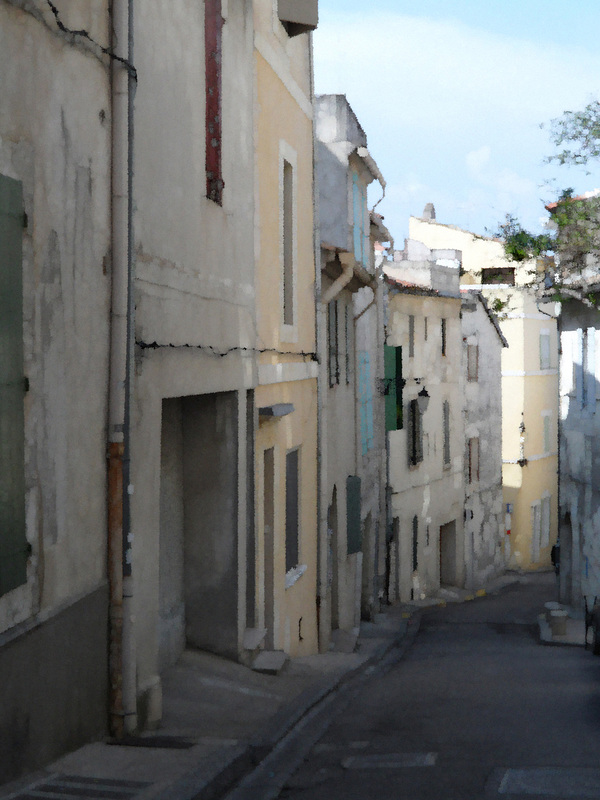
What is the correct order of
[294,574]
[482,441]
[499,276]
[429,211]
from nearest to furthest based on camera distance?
[294,574] → [482,441] → [499,276] → [429,211]

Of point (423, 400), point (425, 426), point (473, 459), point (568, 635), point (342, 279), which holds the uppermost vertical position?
point (342, 279)

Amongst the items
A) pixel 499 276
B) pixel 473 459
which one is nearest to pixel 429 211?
pixel 499 276

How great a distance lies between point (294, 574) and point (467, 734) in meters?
5.41

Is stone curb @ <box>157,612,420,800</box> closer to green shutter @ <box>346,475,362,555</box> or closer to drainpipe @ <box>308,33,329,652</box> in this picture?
drainpipe @ <box>308,33,329,652</box>

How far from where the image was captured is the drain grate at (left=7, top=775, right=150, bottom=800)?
18.1ft

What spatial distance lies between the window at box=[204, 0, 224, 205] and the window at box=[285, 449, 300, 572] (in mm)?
4362

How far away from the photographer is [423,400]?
28078 millimetres

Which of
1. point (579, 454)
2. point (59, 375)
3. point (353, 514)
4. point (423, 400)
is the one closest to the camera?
point (59, 375)

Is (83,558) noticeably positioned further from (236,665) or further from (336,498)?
(336,498)

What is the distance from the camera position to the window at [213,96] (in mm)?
9695

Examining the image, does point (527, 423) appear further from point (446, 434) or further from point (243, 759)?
point (243, 759)

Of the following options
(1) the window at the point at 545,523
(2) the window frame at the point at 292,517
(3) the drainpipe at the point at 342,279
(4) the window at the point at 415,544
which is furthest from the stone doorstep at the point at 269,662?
(1) the window at the point at 545,523

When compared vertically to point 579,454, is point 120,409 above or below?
above

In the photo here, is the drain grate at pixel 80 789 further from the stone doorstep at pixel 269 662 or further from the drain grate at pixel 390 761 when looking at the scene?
the stone doorstep at pixel 269 662
